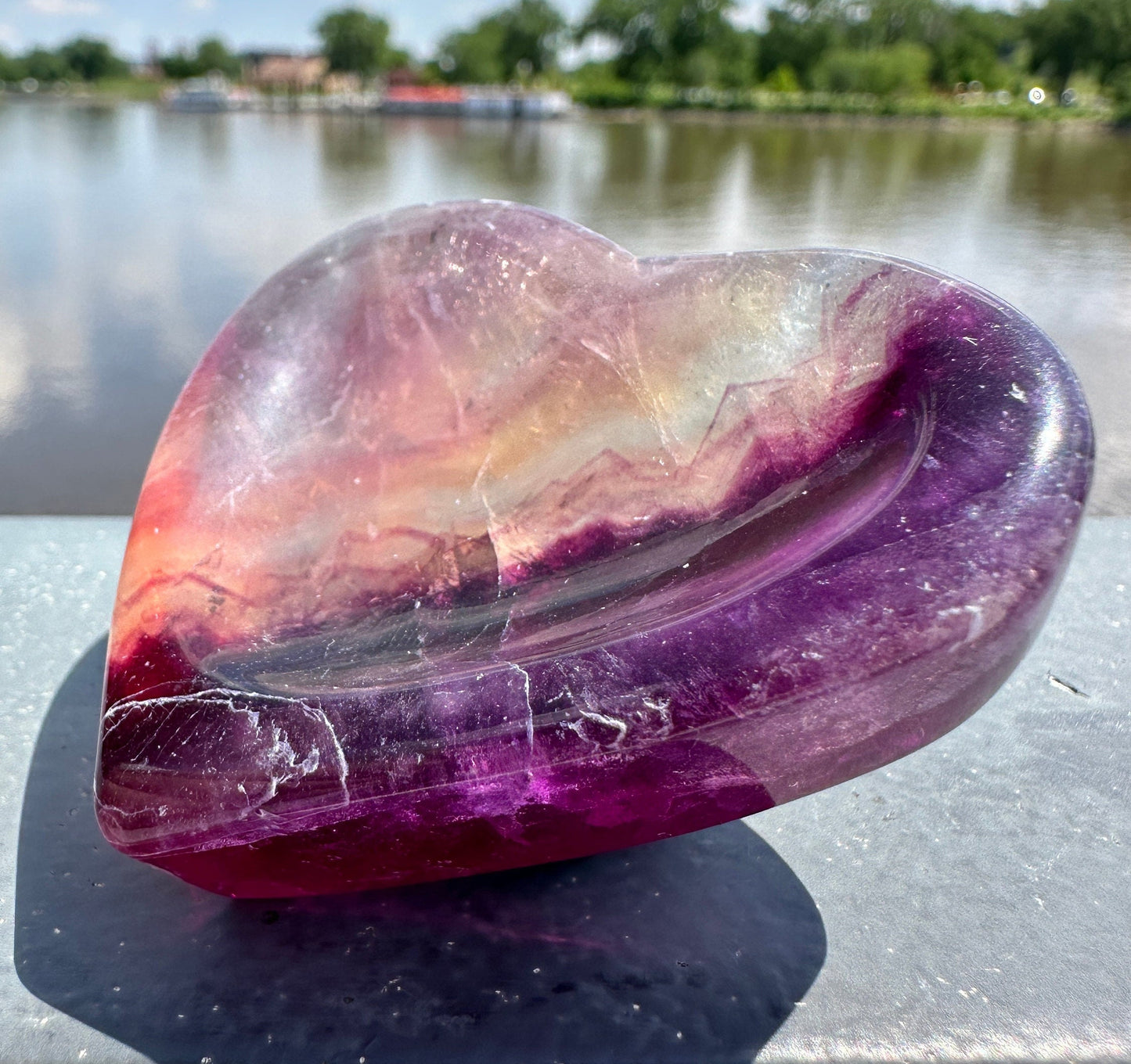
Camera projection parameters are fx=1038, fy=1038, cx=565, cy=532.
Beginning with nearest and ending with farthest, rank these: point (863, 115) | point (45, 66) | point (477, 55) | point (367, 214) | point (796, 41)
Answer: point (367, 214)
point (863, 115)
point (796, 41)
point (477, 55)
point (45, 66)

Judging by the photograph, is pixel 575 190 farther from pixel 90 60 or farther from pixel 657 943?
pixel 90 60

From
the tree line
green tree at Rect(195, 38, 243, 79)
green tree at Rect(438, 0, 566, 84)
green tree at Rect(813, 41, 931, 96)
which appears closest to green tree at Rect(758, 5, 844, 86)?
the tree line

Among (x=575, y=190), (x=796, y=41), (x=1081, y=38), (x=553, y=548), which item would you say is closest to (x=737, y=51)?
(x=796, y=41)

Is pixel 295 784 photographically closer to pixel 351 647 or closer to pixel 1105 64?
pixel 351 647

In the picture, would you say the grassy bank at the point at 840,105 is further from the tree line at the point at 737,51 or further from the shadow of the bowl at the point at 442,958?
the shadow of the bowl at the point at 442,958

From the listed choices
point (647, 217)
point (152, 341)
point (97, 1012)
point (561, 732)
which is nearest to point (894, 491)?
point (561, 732)

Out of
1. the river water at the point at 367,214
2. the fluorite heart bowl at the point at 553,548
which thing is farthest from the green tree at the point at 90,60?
the fluorite heart bowl at the point at 553,548
